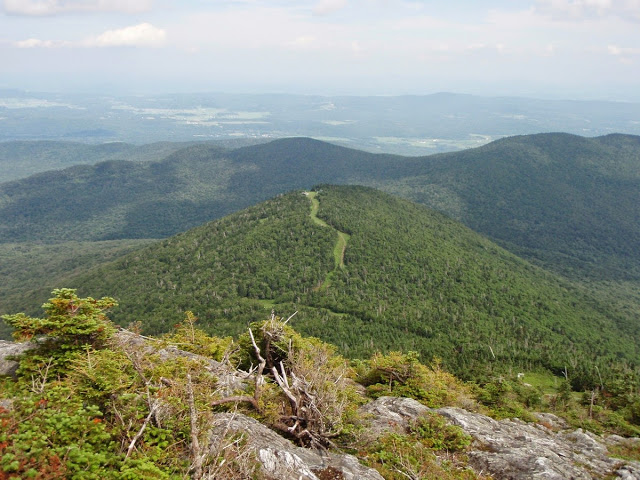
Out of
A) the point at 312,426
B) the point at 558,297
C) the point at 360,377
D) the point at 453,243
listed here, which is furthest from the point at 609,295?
the point at 312,426

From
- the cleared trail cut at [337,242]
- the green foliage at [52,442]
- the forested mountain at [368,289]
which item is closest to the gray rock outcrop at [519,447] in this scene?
the green foliage at [52,442]

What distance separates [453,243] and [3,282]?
635 ft

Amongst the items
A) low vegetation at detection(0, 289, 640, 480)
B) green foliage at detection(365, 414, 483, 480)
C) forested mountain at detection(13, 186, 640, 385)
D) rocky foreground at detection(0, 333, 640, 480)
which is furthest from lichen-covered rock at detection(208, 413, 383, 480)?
forested mountain at detection(13, 186, 640, 385)

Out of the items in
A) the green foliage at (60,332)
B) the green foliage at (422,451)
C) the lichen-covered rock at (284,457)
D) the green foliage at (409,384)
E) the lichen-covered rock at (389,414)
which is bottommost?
the green foliage at (409,384)

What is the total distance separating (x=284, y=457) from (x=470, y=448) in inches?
431

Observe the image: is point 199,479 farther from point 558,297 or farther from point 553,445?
point 558,297

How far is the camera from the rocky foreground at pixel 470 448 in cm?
1234

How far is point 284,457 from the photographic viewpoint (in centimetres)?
1230

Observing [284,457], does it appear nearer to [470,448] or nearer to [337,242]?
[470,448]

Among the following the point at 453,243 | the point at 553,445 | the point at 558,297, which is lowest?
the point at 558,297

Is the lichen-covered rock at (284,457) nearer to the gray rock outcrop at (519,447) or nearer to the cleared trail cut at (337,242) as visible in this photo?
the gray rock outcrop at (519,447)

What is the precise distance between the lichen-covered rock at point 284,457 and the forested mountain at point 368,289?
6083 cm

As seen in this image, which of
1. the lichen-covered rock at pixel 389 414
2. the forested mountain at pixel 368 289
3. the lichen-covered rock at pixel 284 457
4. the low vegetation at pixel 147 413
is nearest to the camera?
the low vegetation at pixel 147 413

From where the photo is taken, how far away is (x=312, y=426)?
608 inches
